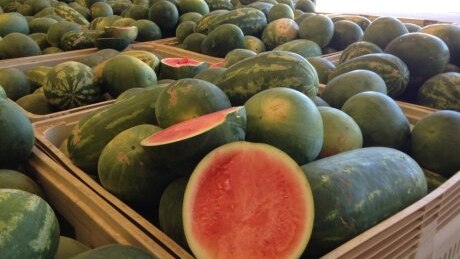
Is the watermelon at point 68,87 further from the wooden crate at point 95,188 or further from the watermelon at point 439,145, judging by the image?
the watermelon at point 439,145

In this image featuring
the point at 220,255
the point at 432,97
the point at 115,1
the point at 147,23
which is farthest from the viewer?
the point at 115,1

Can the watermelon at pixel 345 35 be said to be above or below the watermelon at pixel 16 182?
below

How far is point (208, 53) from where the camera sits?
2.35m

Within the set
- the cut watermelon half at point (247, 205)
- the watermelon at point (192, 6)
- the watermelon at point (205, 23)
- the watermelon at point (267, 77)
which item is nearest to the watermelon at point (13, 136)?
the watermelon at point (267, 77)

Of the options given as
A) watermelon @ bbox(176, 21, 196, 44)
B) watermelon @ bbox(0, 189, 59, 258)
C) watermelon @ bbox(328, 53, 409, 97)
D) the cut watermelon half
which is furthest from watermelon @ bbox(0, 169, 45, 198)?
watermelon @ bbox(176, 21, 196, 44)

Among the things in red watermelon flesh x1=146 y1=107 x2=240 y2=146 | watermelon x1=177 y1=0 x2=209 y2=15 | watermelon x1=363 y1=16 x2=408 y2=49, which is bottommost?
watermelon x1=177 y1=0 x2=209 y2=15

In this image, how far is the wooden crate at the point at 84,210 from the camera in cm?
86

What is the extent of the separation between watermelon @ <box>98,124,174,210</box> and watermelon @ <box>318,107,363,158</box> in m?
0.37

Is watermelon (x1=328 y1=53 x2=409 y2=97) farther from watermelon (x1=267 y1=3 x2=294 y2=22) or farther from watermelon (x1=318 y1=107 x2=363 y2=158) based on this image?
watermelon (x1=267 y1=3 x2=294 y2=22)

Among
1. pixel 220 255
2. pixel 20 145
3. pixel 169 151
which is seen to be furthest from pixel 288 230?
pixel 20 145

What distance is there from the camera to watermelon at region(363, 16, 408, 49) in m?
1.95

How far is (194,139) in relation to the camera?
0.79 metres

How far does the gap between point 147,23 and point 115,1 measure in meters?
0.91

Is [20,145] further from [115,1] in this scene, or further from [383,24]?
[115,1]
